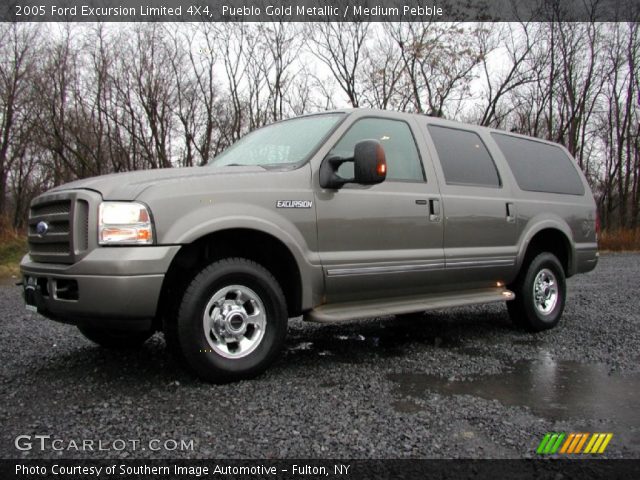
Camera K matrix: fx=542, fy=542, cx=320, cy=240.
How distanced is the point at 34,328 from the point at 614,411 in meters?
5.34

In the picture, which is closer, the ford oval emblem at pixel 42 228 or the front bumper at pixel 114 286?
the front bumper at pixel 114 286

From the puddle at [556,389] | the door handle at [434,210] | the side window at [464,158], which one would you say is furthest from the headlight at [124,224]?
the side window at [464,158]

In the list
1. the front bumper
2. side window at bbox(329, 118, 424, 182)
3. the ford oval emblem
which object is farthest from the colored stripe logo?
the ford oval emblem

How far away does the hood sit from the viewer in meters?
3.28

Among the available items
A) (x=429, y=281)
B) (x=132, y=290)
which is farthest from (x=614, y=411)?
(x=132, y=290)

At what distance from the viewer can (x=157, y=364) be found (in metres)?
4.11

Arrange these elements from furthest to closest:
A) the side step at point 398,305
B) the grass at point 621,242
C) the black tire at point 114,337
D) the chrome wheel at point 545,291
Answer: the grass at point 621,242
the chrome wheel at point 545,291
the black tire at point 114,337
the side step at point 398,305

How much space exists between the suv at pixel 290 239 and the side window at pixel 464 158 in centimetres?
2

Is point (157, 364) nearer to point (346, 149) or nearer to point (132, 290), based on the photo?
point (132, 290)

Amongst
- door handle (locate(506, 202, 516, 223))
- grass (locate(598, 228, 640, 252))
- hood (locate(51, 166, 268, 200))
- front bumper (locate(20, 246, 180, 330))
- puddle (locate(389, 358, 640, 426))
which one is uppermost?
hood (locate(51, 166, 268, 200))

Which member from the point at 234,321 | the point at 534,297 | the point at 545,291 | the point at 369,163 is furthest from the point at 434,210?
the point at 234,321

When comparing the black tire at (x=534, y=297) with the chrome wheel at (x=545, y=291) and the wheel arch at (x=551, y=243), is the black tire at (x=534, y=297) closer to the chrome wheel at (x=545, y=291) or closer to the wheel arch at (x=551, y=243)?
the chrome wheel at (x=545, y=291)

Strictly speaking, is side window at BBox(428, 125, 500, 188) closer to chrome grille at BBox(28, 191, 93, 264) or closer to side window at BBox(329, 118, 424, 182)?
side window at BBox(329, 118, 424, 182)

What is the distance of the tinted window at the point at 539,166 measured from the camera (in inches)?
223
